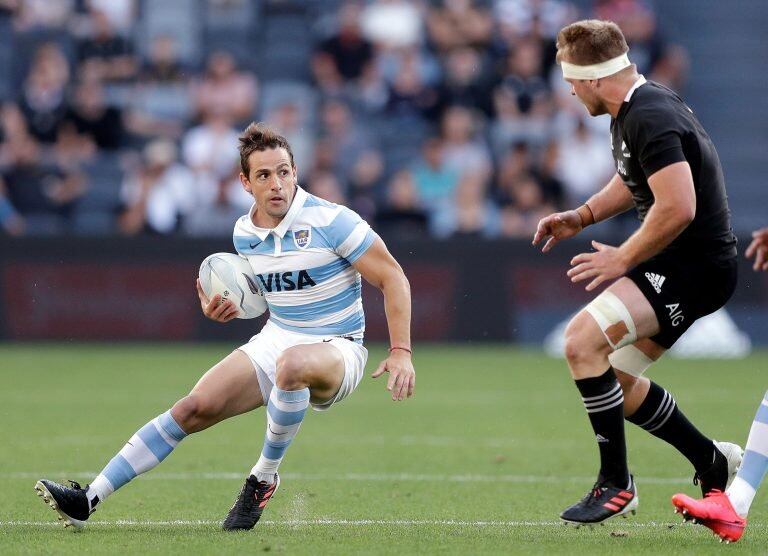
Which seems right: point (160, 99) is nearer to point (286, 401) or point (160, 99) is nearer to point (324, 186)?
point (324, 186)

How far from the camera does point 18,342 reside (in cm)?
1495

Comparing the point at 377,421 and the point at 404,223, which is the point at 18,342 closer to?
the point at 404,223

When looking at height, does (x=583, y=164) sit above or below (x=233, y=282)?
below

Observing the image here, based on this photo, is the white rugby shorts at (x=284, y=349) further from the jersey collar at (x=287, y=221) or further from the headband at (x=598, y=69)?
the headband at (x=598, y=69)

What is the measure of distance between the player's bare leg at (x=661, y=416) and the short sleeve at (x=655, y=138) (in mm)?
909

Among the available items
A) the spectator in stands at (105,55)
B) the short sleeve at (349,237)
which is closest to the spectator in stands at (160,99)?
the spectator in stands at (105,55)

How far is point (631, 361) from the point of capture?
6.13m

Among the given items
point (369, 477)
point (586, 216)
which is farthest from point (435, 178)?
point (586, 216)

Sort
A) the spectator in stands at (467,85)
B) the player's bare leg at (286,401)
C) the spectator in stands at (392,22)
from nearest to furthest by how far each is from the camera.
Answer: the player's bare leg at (286,401) < the spectator in stands at (467,85) < the spectator in stands at (392,22)

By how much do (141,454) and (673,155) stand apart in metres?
2.59

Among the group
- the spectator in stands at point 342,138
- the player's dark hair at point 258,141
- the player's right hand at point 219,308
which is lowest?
the spectator in stands at point 342,138

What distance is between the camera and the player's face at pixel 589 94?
587 centimetres

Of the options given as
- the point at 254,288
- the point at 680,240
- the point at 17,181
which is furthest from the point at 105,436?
the point at 17,181

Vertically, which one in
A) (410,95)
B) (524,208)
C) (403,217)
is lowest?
(524,208)
